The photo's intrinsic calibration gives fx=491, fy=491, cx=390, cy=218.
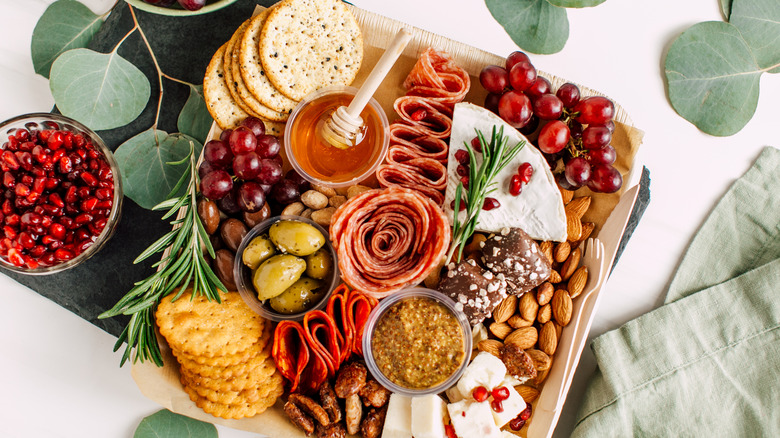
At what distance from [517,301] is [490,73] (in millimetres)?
628

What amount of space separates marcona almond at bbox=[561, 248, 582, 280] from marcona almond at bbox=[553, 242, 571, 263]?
0.01m

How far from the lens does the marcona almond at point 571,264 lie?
133 cm

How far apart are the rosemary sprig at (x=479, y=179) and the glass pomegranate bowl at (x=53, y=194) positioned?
92 centimetres

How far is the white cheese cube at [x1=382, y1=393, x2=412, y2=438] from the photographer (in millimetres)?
1243

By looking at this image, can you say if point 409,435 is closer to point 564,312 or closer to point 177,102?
point 564,312

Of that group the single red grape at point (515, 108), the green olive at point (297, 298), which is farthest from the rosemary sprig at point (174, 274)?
the single red grape at point (515, 108)

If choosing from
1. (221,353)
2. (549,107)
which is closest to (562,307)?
(549,107)

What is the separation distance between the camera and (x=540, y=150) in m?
1.34

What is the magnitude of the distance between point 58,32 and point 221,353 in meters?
1.15

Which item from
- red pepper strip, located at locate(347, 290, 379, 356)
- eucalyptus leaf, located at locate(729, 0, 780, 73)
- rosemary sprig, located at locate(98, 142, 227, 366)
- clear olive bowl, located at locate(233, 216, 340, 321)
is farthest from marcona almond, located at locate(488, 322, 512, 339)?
eucalyptus leaf, located at locate(729, 0, 780, 73)

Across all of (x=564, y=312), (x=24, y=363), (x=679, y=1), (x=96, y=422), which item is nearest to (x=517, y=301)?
(x=564, y=312)

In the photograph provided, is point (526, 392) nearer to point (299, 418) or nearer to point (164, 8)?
point (299, 418)

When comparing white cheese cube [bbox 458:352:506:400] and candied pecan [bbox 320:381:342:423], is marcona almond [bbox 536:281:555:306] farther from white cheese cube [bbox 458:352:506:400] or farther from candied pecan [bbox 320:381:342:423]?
candied pecan [bbox 320:381:342:423]

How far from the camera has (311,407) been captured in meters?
1.25
